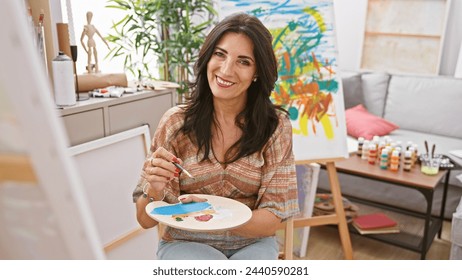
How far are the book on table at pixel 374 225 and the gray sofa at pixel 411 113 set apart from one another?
0.34 metres

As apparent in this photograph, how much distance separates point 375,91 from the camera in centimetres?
263

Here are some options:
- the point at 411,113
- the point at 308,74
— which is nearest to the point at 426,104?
the point at 411,113

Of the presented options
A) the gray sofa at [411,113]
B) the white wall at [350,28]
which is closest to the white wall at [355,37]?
the white wall at [350,28]

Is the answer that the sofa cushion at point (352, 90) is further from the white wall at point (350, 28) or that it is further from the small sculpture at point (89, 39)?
the small sculpture at point (89, 39)

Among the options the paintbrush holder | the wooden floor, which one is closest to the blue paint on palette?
the wooden floor

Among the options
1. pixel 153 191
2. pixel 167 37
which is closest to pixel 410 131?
pixel 167 37

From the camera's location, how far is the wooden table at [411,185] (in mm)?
1715

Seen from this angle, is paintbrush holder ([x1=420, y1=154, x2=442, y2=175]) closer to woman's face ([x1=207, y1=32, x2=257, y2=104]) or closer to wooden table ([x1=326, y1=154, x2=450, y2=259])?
wooden table ([x1=326, y1=154, x2=450, y2=259])

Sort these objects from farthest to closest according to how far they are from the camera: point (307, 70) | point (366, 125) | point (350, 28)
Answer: point (350, 28) → point (366, 125) → point (307, 70)

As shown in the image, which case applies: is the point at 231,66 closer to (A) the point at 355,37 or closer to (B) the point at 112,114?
(B) the point at 112,114

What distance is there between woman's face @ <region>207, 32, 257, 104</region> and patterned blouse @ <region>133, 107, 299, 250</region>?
0.48ft

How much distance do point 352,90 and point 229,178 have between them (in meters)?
1.85
